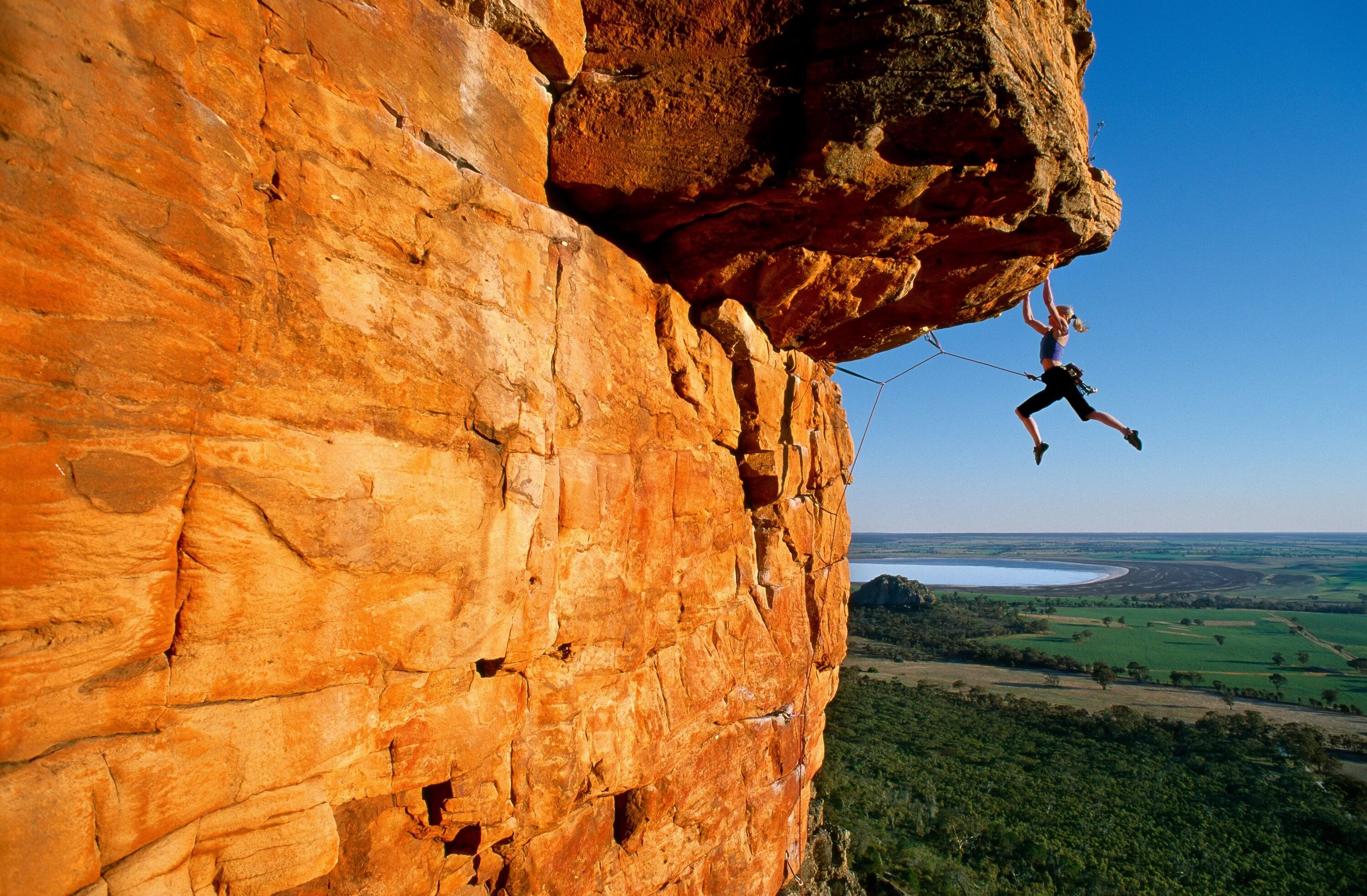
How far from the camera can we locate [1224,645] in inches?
2625

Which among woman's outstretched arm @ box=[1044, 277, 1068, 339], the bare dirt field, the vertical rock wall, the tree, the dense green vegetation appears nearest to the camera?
the vertical rock wall

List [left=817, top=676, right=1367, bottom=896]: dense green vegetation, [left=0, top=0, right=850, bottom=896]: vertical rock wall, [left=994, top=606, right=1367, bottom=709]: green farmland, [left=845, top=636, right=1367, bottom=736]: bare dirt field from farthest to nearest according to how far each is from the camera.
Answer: [left=994, top=606, right=1367, bottom=709]: green farmland, [left=845, top=636, right=1367, bottom=736]: bare dirt field, [left=817, top=676, right=1367, bottom=896]: dense green vegetation, [left=0, top=0, right=850, bottom=896]: vertical rock wall

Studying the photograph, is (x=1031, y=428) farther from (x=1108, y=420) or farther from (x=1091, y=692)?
(x=1091, y=692)

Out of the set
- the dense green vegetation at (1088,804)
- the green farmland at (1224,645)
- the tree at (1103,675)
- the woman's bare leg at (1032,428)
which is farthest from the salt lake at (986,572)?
the woman's bare leg at (1032,428)

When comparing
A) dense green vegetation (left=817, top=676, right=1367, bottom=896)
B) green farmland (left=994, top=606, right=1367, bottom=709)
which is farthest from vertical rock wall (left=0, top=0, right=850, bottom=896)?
green farmland (left=994, top=606, right=1367, bottom=709)

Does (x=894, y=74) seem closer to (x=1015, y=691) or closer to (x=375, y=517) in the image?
(x=375, y=517)

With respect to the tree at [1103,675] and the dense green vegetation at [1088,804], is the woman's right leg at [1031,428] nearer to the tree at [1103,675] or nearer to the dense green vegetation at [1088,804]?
the dense green vegetation at [1088,804]

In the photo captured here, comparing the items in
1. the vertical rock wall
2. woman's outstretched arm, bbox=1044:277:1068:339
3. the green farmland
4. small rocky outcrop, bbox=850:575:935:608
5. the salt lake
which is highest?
woman's outstretched arm, bbox=1044:277:1068:339

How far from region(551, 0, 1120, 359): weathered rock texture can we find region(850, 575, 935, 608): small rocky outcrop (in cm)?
7588

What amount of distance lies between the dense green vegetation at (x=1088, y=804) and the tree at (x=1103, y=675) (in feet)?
35.2

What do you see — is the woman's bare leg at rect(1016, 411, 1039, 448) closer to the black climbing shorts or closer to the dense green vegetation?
the black climbing shorts

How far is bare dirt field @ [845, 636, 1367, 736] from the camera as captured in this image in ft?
136

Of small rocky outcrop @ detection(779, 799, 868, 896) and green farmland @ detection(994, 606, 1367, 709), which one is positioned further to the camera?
green farmland @ detection(994, 606, 1367, 709)

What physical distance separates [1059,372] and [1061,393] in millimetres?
336
